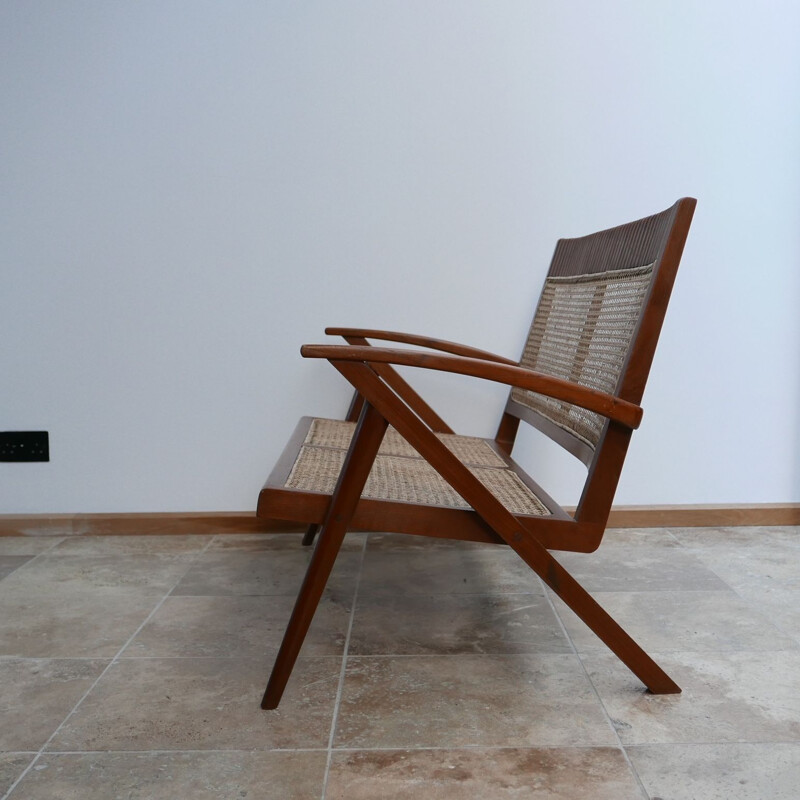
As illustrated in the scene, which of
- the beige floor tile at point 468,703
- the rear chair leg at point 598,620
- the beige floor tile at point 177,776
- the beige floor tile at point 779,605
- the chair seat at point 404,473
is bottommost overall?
the beige floor tile at point 177,776

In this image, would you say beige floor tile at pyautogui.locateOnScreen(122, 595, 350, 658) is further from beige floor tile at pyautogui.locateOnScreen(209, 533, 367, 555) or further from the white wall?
the white wall

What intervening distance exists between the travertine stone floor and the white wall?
0.42 meters

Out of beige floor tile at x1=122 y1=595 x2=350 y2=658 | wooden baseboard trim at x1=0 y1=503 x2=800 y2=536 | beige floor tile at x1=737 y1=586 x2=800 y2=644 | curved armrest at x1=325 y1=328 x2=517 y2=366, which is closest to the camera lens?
beige floor tile at x1=122 y1=595 x2=350 y2=658

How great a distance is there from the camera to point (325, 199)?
246cm

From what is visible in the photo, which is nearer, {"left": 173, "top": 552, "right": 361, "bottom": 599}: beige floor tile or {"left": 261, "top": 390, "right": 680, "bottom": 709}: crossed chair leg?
{"left": 261, "top": 390, "right": 680, "bottom": 709}: crossed chair leg

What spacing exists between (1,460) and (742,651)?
6.72ft

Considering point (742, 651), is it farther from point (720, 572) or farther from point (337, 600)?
point (337, 600)

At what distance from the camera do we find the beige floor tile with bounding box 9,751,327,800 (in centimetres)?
124

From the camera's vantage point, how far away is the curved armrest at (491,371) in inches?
55.0

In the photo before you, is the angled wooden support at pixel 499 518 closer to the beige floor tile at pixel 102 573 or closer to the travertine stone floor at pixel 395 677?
the travertine stone floor at pixel 395 677

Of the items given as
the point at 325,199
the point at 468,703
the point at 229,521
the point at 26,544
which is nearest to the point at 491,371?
the point at 468,703

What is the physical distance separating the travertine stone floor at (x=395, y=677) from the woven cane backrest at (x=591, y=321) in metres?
0.45

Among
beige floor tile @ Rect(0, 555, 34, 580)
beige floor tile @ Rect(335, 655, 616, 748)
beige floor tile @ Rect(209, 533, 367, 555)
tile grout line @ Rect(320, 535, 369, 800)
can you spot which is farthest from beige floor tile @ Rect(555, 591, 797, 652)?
beige floor tile @ Rect(0, 555, 34, 580)

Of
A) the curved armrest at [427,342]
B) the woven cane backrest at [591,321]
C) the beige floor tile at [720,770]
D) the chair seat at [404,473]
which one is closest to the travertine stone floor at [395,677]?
the beige floor tile at [720,770]
